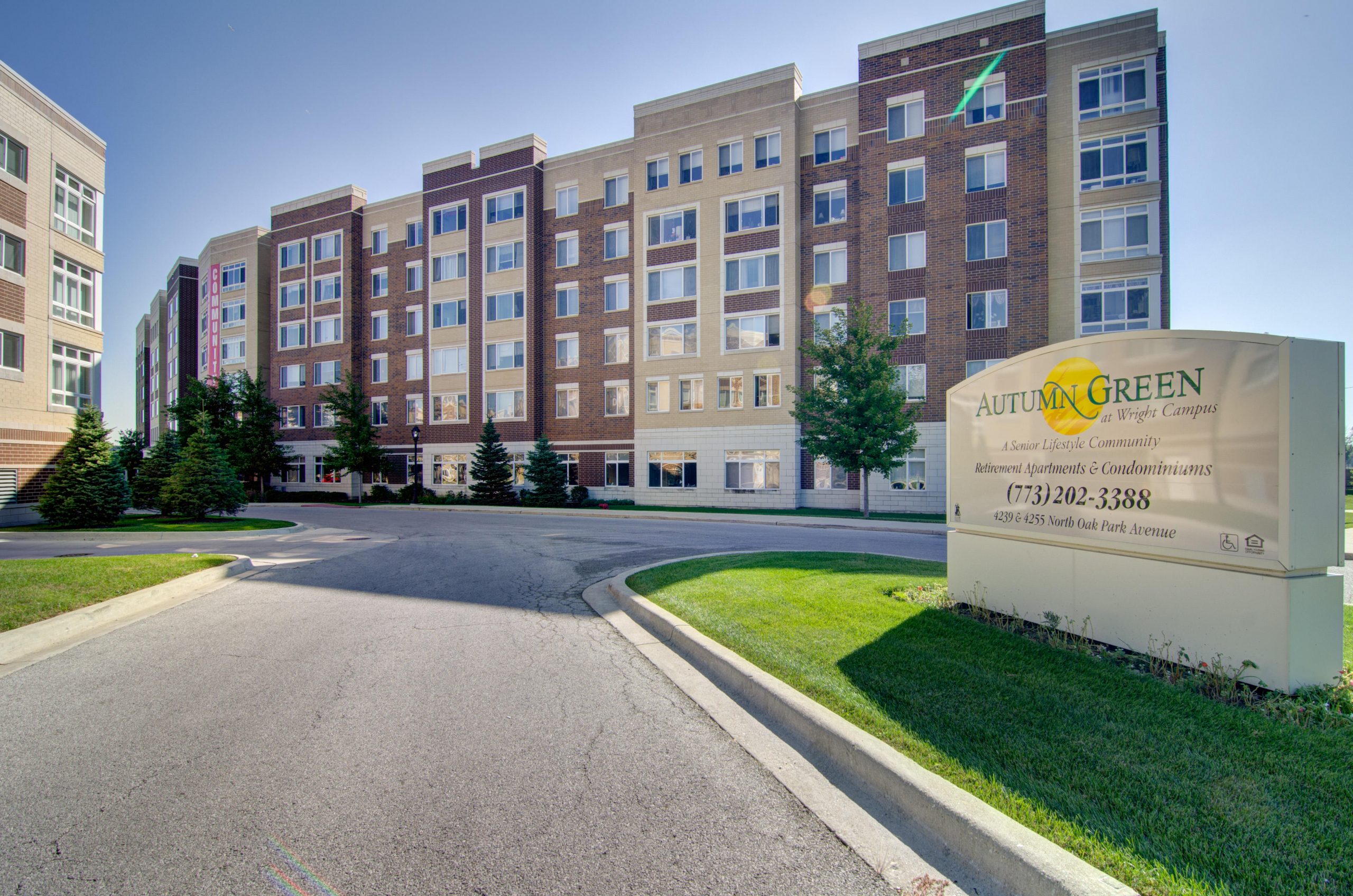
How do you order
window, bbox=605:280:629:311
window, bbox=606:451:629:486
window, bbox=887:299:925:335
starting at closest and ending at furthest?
window, bbox=887:299:925:335
window, bbox=606:451:629:486
window, bbox=605:280:629:311

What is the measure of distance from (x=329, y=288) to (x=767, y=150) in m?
31.4

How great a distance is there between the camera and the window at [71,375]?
2234 cm

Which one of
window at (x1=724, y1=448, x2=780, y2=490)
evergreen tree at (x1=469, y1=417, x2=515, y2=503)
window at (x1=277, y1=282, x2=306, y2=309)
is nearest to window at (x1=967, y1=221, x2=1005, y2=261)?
window at (x1=724, y1=448, x2=780, y2=490)

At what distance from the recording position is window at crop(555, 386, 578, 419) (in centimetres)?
3712

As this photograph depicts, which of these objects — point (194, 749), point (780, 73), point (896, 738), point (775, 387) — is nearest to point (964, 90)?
point (780, 73)

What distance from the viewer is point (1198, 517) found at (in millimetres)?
5312

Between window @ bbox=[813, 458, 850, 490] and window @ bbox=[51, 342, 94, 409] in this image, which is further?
window @ bbox=[813, 458, 850, 490]

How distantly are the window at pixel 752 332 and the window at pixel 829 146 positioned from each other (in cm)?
769

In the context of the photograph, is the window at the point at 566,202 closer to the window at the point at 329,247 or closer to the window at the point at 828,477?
the window at the point at 329,247

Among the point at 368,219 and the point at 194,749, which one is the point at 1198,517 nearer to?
the point at 194,749

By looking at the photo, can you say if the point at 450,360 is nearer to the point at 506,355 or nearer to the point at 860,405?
the point at 506,355

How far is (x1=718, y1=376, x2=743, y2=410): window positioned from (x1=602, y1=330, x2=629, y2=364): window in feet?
20.2

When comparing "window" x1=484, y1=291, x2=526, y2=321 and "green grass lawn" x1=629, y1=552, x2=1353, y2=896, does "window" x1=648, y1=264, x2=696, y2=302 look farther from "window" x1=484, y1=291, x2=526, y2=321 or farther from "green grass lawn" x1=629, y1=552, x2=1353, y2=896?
"green grass lawn" x1=629, y1=552, x2=1353, y2=896

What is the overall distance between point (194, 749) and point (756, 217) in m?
30.9
